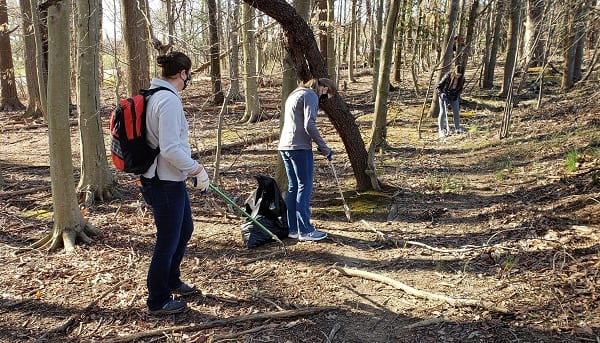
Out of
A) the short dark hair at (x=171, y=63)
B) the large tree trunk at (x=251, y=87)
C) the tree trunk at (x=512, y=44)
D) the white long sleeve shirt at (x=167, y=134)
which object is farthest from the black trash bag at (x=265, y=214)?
the tree trunk at (x=512, y=44)

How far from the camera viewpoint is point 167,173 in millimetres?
3439

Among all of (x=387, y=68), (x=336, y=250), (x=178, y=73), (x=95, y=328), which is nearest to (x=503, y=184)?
(x=387, y=68)

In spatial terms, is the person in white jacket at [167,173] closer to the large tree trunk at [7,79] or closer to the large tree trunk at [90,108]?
the large tree trunk at [90,108]

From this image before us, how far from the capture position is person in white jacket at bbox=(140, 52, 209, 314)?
330cm

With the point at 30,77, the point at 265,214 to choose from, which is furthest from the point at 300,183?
the point at 30,77

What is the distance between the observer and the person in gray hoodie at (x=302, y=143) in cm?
492

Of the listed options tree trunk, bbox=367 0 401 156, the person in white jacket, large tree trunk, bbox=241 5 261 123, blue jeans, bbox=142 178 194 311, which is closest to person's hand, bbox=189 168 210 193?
the person in white jacket

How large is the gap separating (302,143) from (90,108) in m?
3.41

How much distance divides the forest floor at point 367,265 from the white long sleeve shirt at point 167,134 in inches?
49.4

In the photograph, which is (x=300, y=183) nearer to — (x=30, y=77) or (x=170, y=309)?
(x=170, y=309)

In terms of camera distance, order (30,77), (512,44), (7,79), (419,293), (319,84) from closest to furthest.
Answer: (419,293)
(319,84)
(512,44)
(30,77)
(7,79)

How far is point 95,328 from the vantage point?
3.66 metres

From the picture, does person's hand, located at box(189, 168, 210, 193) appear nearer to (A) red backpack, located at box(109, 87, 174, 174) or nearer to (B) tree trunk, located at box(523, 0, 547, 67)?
(A) red backpack, located at box(109, 87, 174, 174)

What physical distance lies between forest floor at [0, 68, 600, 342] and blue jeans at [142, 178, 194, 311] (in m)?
0.25
